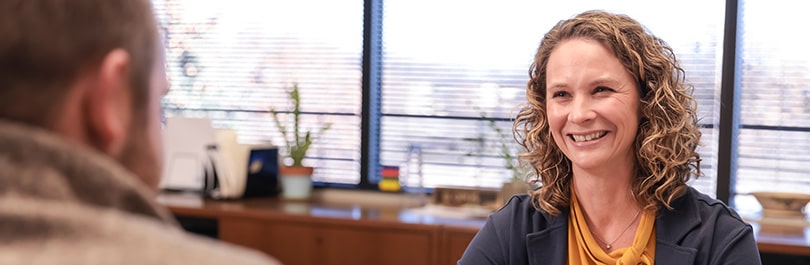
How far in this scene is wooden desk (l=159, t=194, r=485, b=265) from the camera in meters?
3.43

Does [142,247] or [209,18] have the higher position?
[209,18]

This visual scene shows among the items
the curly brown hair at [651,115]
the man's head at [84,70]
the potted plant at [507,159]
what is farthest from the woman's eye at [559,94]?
the potted plant at [507,159]

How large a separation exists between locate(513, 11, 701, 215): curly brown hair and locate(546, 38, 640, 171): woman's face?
0.02m

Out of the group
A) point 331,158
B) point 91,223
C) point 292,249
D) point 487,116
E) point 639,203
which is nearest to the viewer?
point 91,223

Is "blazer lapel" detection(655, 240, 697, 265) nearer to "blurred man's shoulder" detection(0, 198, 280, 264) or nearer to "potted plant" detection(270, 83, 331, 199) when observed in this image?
"blurred man's shoulder" detection(0, 198, 280, 264)

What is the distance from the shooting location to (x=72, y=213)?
639mm

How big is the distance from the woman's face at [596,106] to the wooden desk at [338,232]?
4.64 feet

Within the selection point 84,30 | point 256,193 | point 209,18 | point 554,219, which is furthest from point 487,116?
point 84,30

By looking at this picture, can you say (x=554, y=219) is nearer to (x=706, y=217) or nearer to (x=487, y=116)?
(x=706, y=217)

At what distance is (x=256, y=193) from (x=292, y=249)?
562 mm

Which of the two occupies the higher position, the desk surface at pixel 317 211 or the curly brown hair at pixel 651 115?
the curly brown hair at pixel 651 115

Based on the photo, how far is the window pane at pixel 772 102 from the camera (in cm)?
362

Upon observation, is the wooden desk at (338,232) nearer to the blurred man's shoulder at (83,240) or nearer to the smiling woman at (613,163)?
the smiling woman at (613,163)

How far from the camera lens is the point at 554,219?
6.53 ft
